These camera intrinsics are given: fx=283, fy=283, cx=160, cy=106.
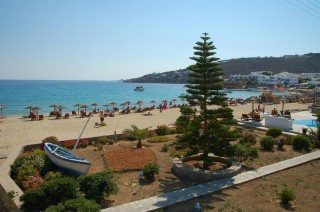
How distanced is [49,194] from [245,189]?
5576 millimetres

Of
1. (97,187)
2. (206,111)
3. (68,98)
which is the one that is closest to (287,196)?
(206,111)

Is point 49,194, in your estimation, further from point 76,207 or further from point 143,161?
point 143,161

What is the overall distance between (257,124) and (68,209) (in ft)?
55.2

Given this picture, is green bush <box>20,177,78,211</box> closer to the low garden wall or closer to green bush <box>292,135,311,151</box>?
the low garden wall

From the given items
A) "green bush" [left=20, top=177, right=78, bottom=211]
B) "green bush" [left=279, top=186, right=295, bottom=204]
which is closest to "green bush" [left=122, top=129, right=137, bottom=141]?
"green bush" [left=20, top=177, right=78, bottom=211]

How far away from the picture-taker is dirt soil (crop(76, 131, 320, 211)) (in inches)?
294

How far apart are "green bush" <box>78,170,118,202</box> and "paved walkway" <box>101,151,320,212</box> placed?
0.64 metres

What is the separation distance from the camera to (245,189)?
8.61 m

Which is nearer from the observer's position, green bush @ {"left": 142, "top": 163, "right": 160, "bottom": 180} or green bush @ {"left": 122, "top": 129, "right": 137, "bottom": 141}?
green bush @ {"left": 142, "top": 163, "right": 160, "bottom": 180}

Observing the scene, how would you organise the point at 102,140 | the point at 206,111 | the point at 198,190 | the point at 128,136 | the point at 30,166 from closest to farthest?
the point at 198,190 < the point at 30,166 < the point at 206,111 < the point at 102,140 < the point at 128,136

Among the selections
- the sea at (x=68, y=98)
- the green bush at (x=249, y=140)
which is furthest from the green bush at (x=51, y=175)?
the sea at (x=68, y=98)

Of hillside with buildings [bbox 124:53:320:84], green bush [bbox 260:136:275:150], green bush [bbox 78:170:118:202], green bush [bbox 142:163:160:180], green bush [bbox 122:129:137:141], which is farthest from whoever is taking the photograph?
hillside with buildings [bbox 124:53:320:84]

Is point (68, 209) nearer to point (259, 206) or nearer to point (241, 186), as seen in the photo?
point (259, 206)

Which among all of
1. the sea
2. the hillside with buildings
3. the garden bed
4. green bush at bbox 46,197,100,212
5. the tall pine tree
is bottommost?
the sea
